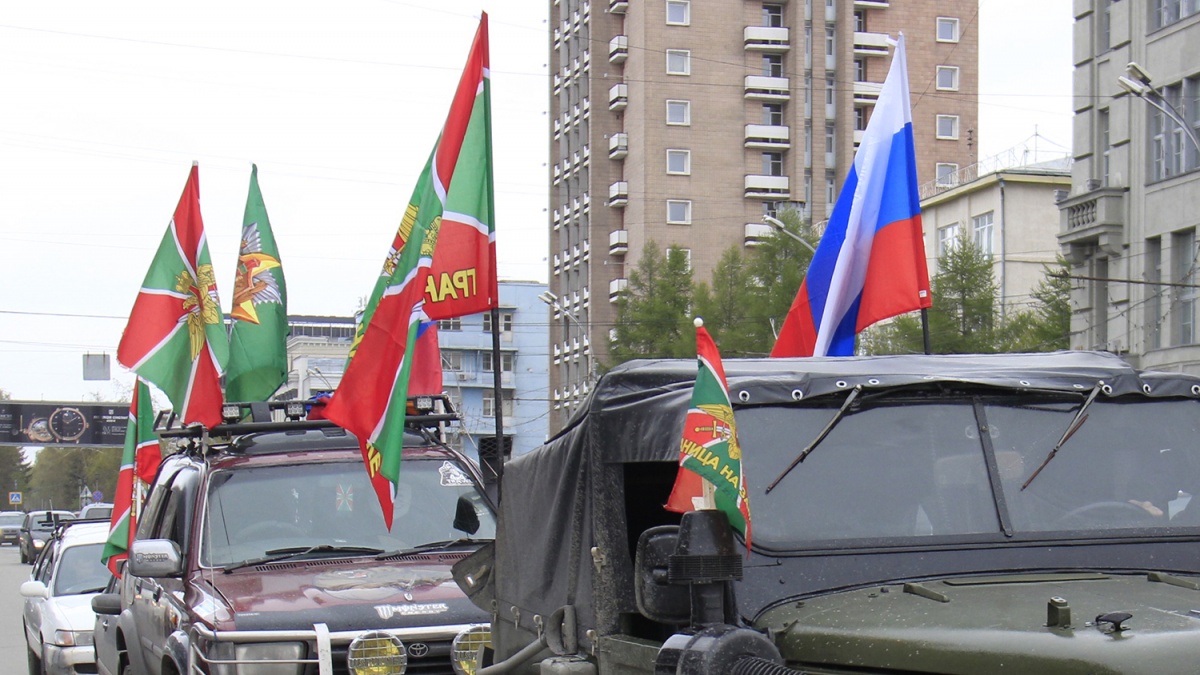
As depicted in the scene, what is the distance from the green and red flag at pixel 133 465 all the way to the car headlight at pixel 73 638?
66.9 inches

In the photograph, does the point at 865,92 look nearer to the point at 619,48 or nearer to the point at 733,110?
the point at 733,110

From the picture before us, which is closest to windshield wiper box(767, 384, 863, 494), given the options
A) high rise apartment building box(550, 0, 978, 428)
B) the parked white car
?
the parked white car

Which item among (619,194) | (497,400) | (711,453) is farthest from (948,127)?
(711,453)

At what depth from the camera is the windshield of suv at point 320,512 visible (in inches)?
331

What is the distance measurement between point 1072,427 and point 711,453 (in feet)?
4.42

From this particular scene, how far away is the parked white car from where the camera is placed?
14.0 meters

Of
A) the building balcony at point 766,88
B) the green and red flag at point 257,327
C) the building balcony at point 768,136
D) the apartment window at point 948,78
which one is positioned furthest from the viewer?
the apartment window at point 948,78

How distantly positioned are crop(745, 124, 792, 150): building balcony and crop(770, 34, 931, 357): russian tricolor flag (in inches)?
2680

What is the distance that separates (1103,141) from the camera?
37.1 metres

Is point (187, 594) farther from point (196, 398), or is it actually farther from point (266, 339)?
point (266, 339)

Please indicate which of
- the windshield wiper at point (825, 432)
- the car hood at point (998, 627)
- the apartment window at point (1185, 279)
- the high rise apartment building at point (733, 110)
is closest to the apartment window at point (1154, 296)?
the apartment window at point (1185, 279)

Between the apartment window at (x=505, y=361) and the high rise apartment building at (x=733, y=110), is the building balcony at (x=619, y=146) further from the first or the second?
the apartment window at (x=505, y=361)

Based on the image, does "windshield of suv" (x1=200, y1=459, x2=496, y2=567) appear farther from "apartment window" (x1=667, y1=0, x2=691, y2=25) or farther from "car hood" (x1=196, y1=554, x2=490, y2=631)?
"apartment window" (x1=667, y1=0, x2=691, y2=25)

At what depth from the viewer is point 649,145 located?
253 ft
